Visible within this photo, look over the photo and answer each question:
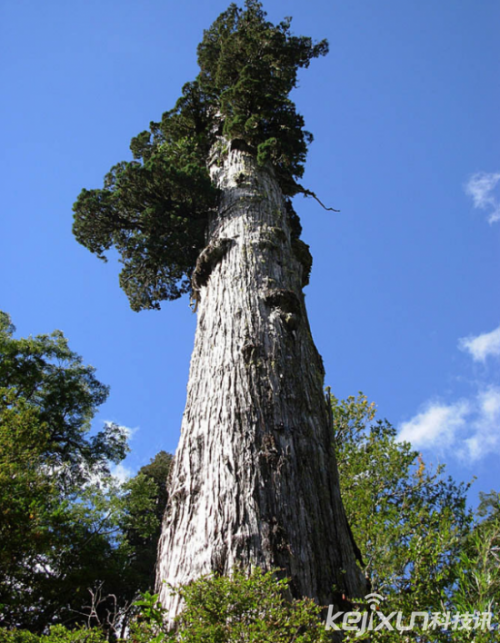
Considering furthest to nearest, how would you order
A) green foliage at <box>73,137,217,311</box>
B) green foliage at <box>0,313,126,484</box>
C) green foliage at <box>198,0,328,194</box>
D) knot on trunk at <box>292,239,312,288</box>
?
green foliage at <box>0,313,126,484</box> < green foliage at <box>198,0,328,194</box> < green foliage at <box>73,137,217,311</box> < knot on trunk at <box>292,239,312,288</box>

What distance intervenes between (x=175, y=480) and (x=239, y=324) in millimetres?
1745

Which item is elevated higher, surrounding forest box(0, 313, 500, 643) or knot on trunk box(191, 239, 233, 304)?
knot on trunk box(191, 239, 233, 304)

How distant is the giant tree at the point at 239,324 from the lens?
3.50 metres

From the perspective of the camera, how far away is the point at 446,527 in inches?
157

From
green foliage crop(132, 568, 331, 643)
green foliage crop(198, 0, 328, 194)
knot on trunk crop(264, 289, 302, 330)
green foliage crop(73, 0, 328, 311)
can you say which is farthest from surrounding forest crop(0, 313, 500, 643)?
green foliage crop(198, 0, 328, 194)

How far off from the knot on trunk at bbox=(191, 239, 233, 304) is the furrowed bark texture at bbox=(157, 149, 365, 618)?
19 millimetres

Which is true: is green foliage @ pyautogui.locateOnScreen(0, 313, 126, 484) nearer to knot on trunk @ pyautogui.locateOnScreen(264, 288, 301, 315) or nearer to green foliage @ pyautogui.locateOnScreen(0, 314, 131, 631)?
green foliage @ pyautogui.locateOnScreen(0, 314, 131, 631)

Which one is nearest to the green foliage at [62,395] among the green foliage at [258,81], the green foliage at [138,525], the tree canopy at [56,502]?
the tree canopy at [56,502]

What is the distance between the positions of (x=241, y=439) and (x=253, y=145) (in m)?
7.00

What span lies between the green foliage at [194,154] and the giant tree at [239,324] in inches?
1.2

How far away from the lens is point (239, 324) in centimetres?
516

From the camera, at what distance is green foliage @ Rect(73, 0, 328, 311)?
862 centimetres
